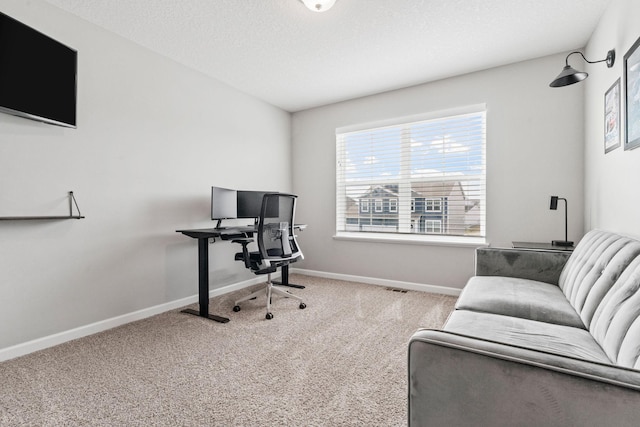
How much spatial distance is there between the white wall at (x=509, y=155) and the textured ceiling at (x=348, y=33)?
177 mm

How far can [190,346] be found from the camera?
7.48ft

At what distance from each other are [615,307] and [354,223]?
10.6 feet

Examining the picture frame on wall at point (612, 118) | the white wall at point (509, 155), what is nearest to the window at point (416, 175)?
the white wall at point (509, 155)

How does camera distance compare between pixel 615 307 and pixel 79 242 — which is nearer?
pixel 615 307

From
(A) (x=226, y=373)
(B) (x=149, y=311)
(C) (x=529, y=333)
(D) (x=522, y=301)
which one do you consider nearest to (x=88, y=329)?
(B) (x=149, y=311)

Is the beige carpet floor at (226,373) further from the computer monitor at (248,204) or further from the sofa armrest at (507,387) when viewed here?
the computer monitor at (248,204)

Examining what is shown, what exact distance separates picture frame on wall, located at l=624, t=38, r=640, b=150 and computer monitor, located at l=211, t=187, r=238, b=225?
3.22 meters

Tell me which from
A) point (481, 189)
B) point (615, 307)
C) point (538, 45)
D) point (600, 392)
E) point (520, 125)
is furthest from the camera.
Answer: point (481, 189)

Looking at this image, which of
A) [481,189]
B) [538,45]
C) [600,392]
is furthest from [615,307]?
[538,45]

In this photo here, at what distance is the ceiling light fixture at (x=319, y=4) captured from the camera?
85.9 inches

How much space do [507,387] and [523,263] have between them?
73.7 inches

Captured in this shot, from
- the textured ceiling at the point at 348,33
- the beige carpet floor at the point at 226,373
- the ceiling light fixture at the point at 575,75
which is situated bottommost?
the beige carpet floor at the point at 226,373

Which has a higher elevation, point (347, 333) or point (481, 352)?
point (481, 352)

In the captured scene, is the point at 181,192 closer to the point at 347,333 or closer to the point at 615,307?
the point at 347,333
